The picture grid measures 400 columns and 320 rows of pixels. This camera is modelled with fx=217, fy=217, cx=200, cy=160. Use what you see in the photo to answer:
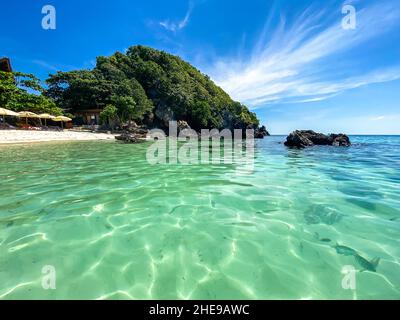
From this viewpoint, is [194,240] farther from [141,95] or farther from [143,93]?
[143,93]

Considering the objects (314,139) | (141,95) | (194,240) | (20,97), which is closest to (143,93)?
(141,95)

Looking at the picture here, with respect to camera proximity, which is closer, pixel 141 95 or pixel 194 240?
pixel 194 240

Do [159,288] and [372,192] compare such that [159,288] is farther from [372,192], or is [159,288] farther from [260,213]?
[372,192]

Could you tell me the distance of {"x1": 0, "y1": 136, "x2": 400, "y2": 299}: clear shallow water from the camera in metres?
2.30

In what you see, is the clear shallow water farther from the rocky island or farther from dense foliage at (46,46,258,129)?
dense foliage at (46,46,258,129)

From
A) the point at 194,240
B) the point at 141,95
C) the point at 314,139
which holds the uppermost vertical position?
the point at 141,95

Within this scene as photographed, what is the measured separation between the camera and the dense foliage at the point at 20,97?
98.6 feet

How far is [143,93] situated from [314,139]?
35778 millimetres

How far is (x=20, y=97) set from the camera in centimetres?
3152

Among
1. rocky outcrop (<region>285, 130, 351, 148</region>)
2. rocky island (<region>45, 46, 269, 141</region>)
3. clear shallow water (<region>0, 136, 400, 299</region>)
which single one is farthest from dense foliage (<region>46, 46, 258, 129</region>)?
clear shallow water (<region>0, 136, 400, 299</region>)

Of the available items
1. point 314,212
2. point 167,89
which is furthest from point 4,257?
point 167,89

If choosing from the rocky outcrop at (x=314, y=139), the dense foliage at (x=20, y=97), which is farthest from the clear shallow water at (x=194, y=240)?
the dense foliage at (x=20, y=97)
